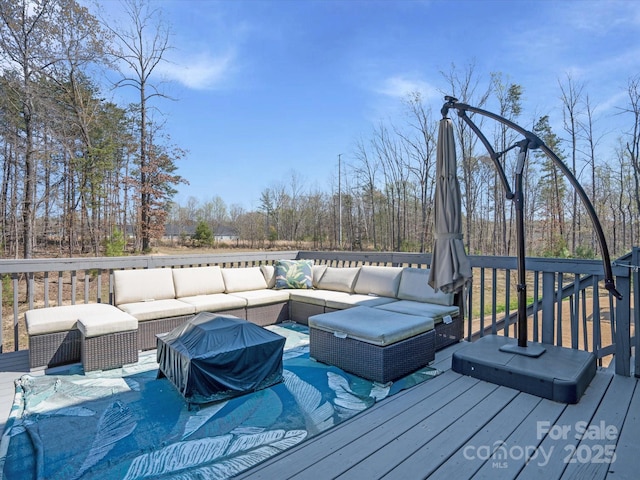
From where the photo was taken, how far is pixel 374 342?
280cm

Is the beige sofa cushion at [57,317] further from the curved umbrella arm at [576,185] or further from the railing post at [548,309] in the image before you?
the railing post at [548,309]

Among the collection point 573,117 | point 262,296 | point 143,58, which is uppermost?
point 143,58

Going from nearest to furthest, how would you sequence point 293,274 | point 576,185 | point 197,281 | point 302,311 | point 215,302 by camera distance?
point 576,185 < point 215,302 < point 197,281 < point 302,311 < point 293,274

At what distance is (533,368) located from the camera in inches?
95.6

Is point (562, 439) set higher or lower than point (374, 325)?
lower

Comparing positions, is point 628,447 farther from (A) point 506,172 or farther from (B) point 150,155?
(A) point 506,172

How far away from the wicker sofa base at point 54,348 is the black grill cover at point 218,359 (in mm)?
1009

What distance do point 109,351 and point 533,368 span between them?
3524 millimetres

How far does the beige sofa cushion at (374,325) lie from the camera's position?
Answer: 9.26 feet

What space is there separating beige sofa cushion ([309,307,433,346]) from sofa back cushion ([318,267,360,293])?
1.31 m

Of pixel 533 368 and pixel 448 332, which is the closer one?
pixel 533 368

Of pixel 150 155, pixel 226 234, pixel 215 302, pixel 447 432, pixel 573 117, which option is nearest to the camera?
pixel 447 432

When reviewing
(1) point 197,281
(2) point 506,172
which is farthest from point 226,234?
(1) point 197,281

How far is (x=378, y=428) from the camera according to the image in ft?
6.62
